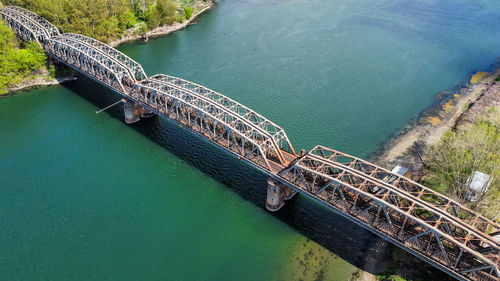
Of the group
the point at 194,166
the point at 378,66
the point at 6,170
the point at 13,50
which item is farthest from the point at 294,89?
the point at 13,50

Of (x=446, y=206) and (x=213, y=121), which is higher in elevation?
(x=213, y=121)

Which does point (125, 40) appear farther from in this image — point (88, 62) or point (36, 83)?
point (88, 62)

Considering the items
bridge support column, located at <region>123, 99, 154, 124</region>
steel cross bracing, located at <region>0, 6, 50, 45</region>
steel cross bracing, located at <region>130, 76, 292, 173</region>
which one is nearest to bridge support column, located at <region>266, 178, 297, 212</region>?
steel cross bracing, located at <region>130, 76, 292, 173</region>

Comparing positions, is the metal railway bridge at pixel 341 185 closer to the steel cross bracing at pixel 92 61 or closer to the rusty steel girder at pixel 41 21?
the steel cross bracing at pixel 92 61

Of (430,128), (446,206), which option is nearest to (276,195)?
(446,206)

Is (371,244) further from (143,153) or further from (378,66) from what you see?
(378,66)

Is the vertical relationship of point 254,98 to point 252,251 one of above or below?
above

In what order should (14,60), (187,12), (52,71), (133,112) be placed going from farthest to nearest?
(187,12) < (52,71) < (14,60) < (133,112)
